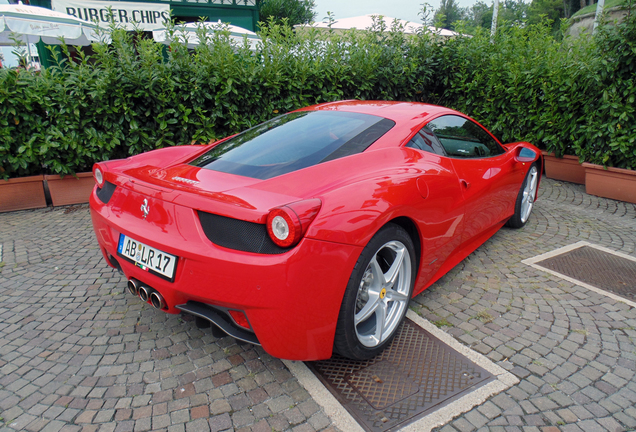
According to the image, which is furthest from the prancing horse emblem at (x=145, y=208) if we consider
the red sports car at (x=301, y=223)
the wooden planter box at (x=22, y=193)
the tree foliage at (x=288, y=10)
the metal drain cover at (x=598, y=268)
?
the tree foliage at (x=288, y=10)

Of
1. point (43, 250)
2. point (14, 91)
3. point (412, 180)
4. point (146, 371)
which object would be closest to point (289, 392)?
point (146, 371)

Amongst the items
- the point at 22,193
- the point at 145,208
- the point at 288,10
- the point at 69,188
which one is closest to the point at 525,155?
the point at 145,208

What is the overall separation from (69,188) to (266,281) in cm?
472

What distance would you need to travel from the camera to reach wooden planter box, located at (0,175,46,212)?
16.8 feet

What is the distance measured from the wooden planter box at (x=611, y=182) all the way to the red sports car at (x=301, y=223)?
12.3 feet

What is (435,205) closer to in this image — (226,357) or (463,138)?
(463,138)

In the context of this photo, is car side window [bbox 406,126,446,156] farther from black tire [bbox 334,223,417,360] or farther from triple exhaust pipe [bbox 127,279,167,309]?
triple exhaust pipe [bbox 127,279,167,309]

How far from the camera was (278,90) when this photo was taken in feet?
20.1

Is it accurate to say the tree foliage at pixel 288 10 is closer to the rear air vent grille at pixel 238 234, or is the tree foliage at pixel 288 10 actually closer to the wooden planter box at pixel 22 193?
the wooden planter box at pixel 22 193

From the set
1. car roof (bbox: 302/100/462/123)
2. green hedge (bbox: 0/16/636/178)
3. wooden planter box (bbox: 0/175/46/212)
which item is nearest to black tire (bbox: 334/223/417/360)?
car roof (bbox: 302/100/462/123)

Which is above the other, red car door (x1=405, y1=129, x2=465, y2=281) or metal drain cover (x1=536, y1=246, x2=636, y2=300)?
red car door (x1=405, y1=129, x2=465, y2=281)

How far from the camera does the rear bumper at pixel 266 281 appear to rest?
182 cm

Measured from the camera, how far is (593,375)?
2277 mm

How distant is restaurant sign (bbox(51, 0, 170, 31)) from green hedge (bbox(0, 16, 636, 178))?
8817 mm
